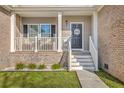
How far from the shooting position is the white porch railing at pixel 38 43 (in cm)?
1401

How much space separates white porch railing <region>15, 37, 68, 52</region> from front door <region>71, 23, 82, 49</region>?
1.02 m

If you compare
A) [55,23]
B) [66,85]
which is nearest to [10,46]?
[55,23]

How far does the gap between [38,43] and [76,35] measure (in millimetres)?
3209

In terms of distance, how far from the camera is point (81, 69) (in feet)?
39.0

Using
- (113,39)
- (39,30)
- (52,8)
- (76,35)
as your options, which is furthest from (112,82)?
(39,30)

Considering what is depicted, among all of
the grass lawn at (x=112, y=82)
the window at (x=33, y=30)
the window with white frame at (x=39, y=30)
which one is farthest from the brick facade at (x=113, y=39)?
the window at (x=33, y=30)

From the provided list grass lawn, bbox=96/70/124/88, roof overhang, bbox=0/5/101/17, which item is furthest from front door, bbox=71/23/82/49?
grass lawn, bbox=96/70/124/88

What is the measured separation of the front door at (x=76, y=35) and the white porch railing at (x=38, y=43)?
1019 mm

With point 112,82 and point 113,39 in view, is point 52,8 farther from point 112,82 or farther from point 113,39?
point 112,82

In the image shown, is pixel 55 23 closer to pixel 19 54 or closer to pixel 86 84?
pixel 19 54

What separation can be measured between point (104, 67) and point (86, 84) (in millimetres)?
4478

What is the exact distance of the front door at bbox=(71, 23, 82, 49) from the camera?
1574 cm

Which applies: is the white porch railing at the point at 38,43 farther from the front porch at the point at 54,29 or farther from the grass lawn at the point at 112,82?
the grass lawn at the point at 112,82

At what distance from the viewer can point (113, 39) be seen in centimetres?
988
